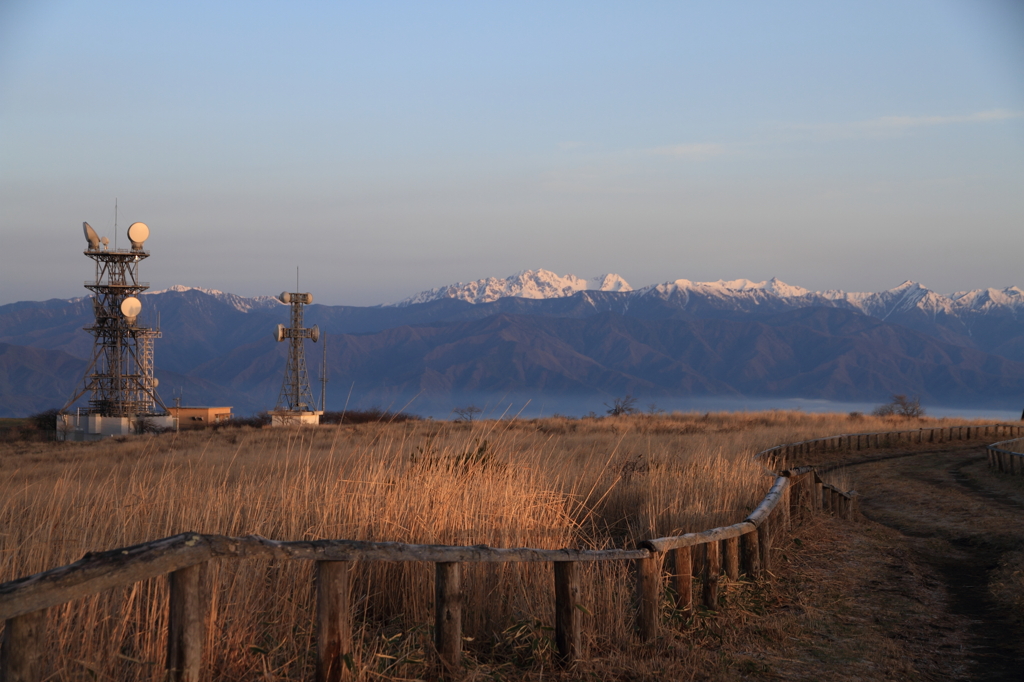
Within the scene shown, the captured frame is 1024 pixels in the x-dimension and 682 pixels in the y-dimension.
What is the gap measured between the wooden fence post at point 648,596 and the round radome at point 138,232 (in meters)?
66.4

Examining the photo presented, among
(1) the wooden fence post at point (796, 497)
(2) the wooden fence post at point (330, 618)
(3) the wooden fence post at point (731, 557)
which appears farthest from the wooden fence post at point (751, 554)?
(2) the wooden fence post at point (330, 618)

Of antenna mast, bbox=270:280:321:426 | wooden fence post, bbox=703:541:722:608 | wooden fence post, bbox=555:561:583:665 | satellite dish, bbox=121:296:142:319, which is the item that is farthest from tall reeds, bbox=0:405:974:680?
satellite dish, bbox=121:296:142:319

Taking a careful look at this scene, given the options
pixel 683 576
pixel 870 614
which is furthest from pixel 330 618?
pixel 870 614

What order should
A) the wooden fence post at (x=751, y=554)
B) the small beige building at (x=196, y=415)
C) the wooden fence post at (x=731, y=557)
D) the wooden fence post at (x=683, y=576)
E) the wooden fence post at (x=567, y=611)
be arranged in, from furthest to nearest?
the small beige building at (x=196, y=415) → the wooden fence post at (x=751, y=554) → the wooden fence post at (x=731, y=557) → the wooden fence post at (x=683, y=576) → the wooden fence post at (x=567, y=611)

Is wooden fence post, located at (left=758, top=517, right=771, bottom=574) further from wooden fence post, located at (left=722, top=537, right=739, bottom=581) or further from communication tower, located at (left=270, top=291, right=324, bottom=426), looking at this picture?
communication tower, located at (left=270, top=291, right=324, bottom=426)

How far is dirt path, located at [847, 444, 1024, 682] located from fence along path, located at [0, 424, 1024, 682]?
1917 millimetres

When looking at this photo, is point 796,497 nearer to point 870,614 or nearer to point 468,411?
point 870,614

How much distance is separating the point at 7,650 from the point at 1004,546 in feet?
A: 39.3

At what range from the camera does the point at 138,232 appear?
64000mm

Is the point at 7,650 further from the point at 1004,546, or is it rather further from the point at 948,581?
the point at 1004,546

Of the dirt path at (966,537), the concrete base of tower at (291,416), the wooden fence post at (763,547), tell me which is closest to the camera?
the dirt path at (966,537)

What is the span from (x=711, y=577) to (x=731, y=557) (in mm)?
585

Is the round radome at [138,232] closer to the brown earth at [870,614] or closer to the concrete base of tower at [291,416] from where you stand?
the concrete base of tower at [291,416]

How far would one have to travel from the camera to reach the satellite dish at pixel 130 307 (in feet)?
206
